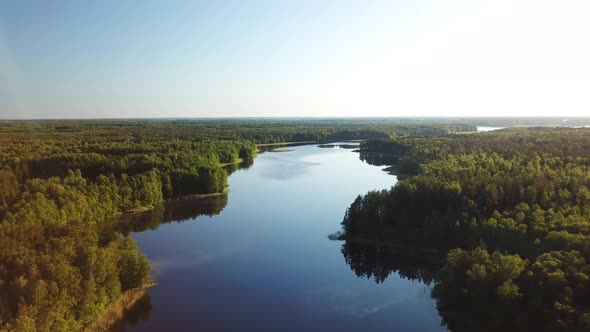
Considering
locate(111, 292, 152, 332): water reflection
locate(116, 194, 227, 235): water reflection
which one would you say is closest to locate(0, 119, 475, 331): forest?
locate(116, 194, 227, 235): water reflection

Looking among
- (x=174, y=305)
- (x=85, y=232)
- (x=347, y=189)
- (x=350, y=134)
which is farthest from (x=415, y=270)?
(x=350, y=134)

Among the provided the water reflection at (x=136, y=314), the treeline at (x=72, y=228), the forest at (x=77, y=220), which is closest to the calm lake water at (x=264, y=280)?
the water reflection at (x=136, y=314)

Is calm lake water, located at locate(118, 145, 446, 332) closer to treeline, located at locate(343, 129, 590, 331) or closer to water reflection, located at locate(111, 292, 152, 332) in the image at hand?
water reflection, located at locate(111, 292, 152, 332)

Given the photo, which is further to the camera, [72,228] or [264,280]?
[264,280]

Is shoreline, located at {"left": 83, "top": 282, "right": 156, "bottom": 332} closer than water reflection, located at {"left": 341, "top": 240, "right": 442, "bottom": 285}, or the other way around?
shoreline, located at {"left": 83, "top": 282, "right": 156, "bottom": 332}

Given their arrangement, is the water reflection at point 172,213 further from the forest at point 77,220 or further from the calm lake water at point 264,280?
the calm lake water at point 264,280

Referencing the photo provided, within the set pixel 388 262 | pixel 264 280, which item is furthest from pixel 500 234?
pixel 264 280

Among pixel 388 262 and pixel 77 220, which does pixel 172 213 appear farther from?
pixel 388 262
